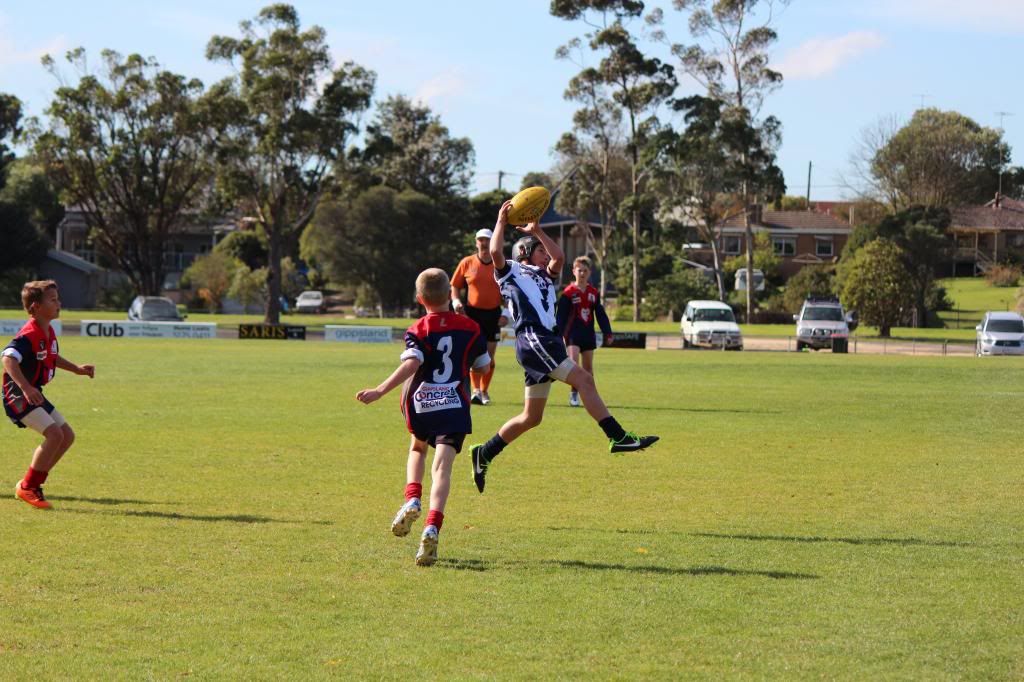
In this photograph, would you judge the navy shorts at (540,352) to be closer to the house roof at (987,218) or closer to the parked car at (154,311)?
the parked car at (154,311)

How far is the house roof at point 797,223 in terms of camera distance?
10394cm

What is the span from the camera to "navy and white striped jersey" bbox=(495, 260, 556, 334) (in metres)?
10.9

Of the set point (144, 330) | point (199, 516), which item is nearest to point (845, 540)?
point (199, 516)

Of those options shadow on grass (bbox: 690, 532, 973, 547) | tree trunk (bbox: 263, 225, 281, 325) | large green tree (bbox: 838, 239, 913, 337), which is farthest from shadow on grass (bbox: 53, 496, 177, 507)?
tree trunk (bbox: 263, 225, 281, 325)

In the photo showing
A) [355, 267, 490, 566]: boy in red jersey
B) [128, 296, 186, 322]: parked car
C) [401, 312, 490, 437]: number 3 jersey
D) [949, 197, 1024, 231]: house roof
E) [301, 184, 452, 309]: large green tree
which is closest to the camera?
[355, 267, 490, 566]: boy in red jersey

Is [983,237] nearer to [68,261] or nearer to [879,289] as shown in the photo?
[879,289]

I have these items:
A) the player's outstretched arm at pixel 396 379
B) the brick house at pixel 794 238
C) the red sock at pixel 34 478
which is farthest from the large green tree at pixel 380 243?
the player's outstretched arm at pixel 396 379

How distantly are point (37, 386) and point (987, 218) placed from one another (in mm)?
106553

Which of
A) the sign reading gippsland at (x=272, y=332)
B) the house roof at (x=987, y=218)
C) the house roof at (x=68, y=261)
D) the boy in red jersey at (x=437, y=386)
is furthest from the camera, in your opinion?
the house roof at (x=987, y=218)

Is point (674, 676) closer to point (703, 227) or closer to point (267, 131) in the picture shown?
point (267, 131)

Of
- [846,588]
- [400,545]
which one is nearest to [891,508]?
[846,588]

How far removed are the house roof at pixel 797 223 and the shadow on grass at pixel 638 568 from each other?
95.7 m

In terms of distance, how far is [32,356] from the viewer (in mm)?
10523

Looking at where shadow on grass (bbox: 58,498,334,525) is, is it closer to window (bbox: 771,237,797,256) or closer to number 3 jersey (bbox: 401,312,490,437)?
number 3 jersey (bbox: 401,312,490,437)
